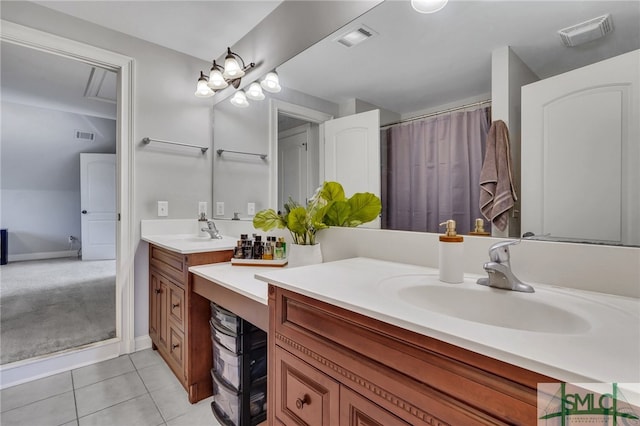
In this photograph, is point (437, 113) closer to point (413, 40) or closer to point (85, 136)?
point (413, 40)

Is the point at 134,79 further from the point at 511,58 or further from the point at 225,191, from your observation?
the point at 511,58

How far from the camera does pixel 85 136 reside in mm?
4945

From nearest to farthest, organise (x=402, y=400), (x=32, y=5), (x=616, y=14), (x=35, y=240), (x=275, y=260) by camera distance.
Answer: (x=402, y=400) < (x=616, y=14) < (x=275, y=260) < (x=32, y=5) < (x=35, y=240)

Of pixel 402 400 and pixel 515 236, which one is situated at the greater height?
pixel 515 236

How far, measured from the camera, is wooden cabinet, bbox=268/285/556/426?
47cm

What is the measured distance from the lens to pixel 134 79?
2207 mm

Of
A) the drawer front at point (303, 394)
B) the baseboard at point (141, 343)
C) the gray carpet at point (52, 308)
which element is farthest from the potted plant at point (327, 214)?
the gray carpet at point (52, 308)

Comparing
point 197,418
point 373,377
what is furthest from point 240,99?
point 373,377

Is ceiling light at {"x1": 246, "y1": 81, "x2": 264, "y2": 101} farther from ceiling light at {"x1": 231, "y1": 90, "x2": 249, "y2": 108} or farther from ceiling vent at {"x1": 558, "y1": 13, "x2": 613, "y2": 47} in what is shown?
ceiling vent at {"x1": 558, "y1": 13, "x2": 613, "y2": 47}

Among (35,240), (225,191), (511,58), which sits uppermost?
(511,58)

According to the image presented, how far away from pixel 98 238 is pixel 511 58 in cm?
669

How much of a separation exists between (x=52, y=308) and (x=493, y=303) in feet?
12.8

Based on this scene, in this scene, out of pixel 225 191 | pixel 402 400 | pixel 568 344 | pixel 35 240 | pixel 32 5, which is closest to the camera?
pixel 568 344

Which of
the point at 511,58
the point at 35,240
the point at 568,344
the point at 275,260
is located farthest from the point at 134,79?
the point at 35,240
